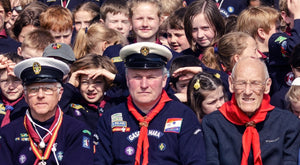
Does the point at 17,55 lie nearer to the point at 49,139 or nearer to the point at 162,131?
the point at 49,139

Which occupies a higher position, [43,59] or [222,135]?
[43,59]

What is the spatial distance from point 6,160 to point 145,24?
3.20 meters

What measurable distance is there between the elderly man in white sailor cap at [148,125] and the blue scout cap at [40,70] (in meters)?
0.69

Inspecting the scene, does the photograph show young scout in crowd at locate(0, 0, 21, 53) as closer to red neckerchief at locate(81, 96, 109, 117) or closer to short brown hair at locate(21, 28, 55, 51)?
short brown hair at locate(21, 28, 55, 51)

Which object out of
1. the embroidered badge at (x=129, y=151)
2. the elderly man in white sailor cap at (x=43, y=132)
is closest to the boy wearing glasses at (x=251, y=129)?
the embroidered badge at (x=129, y=151)

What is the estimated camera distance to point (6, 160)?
7438 mm

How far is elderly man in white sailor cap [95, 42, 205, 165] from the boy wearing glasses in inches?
8.3

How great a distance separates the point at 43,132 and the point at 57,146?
220mm

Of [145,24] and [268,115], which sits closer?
[268,115]

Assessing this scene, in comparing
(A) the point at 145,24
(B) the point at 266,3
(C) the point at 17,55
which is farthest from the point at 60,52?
(B) the point at 266,3

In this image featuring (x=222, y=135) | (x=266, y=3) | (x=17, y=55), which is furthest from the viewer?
(x=266, y=3)

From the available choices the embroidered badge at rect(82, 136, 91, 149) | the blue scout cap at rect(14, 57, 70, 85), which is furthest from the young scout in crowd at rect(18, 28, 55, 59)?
the embroidered badge at rect(82, 136, 91, 149)

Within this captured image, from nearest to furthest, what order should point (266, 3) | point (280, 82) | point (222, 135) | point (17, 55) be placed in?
point (222, 135) < point (280, 82) < point (17, 55) < point (266, 3)

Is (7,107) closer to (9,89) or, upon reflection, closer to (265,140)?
(9,89)
